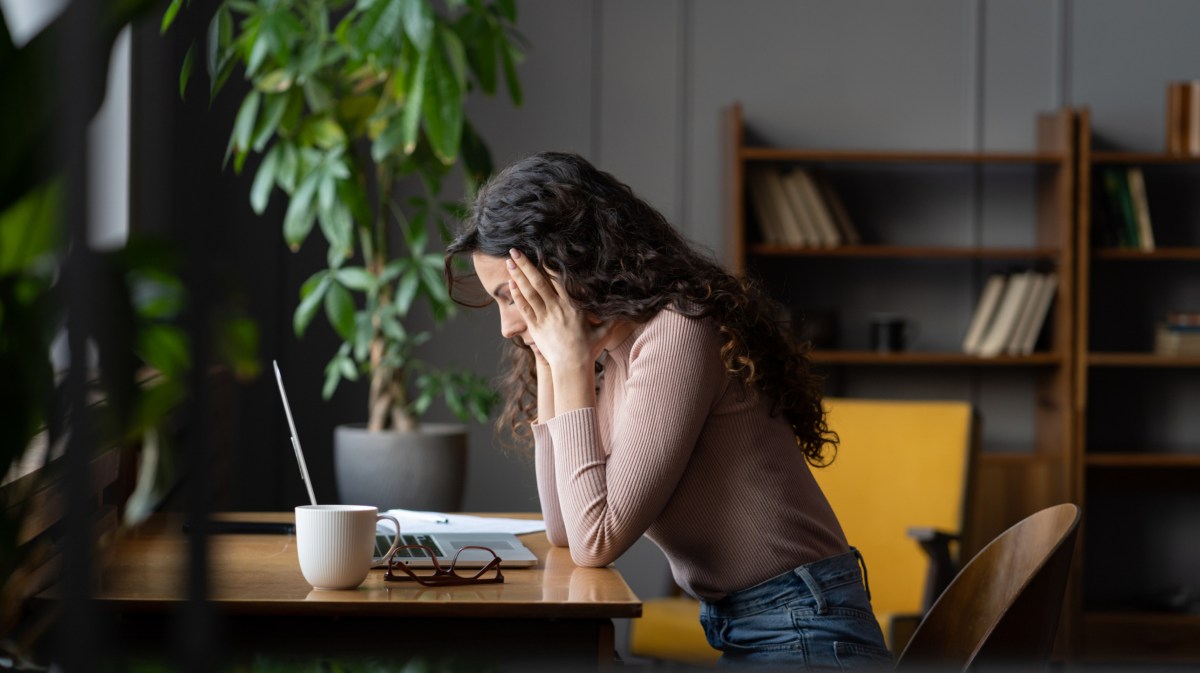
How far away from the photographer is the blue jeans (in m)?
1.41

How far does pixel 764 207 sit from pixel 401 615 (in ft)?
8.79

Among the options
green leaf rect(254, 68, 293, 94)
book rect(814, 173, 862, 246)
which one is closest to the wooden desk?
green leaf rect(254, 68, 293, 94)

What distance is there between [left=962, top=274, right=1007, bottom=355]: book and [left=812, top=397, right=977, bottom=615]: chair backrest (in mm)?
1098

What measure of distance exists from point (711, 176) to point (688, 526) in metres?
2.60

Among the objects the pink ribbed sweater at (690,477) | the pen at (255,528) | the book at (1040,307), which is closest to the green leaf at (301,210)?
the pen at (255,528)

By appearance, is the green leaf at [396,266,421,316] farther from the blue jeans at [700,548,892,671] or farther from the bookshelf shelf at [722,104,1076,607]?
the blue jeans at [700,548,892,671]

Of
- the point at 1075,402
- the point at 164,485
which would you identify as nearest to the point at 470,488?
the point at 1075,402

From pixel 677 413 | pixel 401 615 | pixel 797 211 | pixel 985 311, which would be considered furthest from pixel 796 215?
pixel 401 615

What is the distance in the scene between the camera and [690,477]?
1487 mm

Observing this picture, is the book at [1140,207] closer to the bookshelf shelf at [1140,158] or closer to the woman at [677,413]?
the bookshelf shelf at [1140,158]

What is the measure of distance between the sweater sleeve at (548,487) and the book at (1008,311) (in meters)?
2.36

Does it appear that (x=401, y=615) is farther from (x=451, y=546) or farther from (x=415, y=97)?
(x=415, y=97)

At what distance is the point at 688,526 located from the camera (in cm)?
148

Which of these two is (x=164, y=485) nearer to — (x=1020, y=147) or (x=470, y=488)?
(x=470, y=488)
